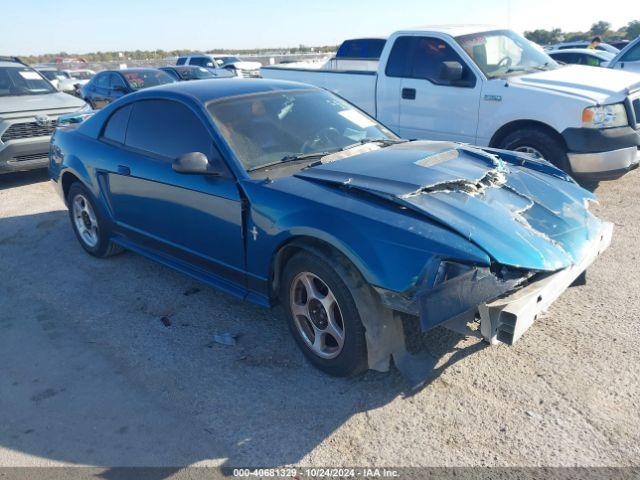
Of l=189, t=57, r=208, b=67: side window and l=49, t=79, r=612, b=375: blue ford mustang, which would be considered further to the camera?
l=189, t=57, r=208, b=67: side window

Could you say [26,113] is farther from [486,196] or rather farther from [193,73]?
[193,73]

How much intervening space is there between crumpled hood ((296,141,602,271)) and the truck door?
9.55ft

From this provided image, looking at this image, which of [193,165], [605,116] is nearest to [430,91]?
[605,116]

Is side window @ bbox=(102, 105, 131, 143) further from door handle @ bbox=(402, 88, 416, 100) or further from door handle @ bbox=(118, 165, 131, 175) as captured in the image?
door handle @ bbox=(402, 88, 416, 100)

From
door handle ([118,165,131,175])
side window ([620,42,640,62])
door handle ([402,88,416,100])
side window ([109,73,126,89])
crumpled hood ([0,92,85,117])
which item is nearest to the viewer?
door handle ([118,165,131,175])

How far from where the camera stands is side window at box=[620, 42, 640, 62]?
9344 mm

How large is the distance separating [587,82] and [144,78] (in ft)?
33.7

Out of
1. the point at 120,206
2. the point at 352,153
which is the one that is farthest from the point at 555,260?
the point at 120,206

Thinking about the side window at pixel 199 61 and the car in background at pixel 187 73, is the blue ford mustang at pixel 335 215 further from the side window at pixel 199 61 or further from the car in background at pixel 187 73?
the side window at pixel 199 61

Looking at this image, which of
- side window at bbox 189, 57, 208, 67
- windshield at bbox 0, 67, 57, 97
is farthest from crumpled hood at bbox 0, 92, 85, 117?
side window at bbox 189, 57, 208, 67

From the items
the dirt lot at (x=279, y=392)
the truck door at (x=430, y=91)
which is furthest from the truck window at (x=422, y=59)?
the dirt lot at (x=279, y=392)

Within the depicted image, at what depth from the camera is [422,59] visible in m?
7.02

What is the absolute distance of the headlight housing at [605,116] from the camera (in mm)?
5691

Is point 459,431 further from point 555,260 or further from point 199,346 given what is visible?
point 199,346
